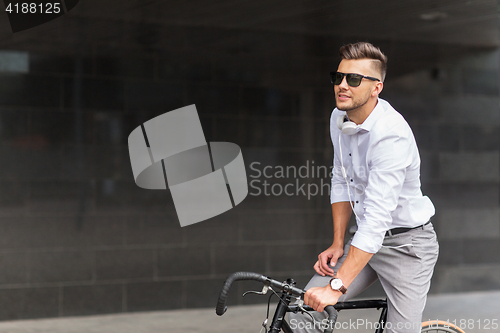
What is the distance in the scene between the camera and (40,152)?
5086 mm

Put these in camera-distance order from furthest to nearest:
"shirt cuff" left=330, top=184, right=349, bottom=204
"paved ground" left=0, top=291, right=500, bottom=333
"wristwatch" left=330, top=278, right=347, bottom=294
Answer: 1. "paved ground" left=0, top=291, right=500, bottom=333
2. "shirt cuff" left=330, top=184, right=349, bottom=204
3. "wristwatch" left=330, top=278, right=347, bottom=294

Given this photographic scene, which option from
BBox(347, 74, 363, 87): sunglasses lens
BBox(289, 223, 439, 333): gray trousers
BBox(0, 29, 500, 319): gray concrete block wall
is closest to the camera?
BBox(347, 74, 363, 87): sunglasses lens

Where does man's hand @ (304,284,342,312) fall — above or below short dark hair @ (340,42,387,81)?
below

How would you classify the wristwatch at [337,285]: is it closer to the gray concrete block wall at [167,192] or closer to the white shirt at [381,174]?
the white shirt at [381,174]

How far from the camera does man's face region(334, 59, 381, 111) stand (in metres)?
2.34

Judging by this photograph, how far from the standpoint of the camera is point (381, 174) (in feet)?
7.39

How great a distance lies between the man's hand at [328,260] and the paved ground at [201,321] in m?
2.52

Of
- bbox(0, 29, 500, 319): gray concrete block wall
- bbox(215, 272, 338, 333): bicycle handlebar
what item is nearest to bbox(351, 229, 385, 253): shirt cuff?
bbox(215, 272, 338, 333): bicycle handlebar

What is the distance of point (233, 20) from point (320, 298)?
3566 millimetres

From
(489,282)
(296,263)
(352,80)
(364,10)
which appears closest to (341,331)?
(296,263)

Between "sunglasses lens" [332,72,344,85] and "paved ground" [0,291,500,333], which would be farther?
"paved ground" [0,291,500,333]

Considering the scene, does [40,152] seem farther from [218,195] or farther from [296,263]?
[296,263]

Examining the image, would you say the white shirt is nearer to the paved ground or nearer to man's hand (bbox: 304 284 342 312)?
man's hand (bbox: 304 284 342 312)

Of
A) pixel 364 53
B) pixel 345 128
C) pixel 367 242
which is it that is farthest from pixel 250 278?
pixel 364 53
